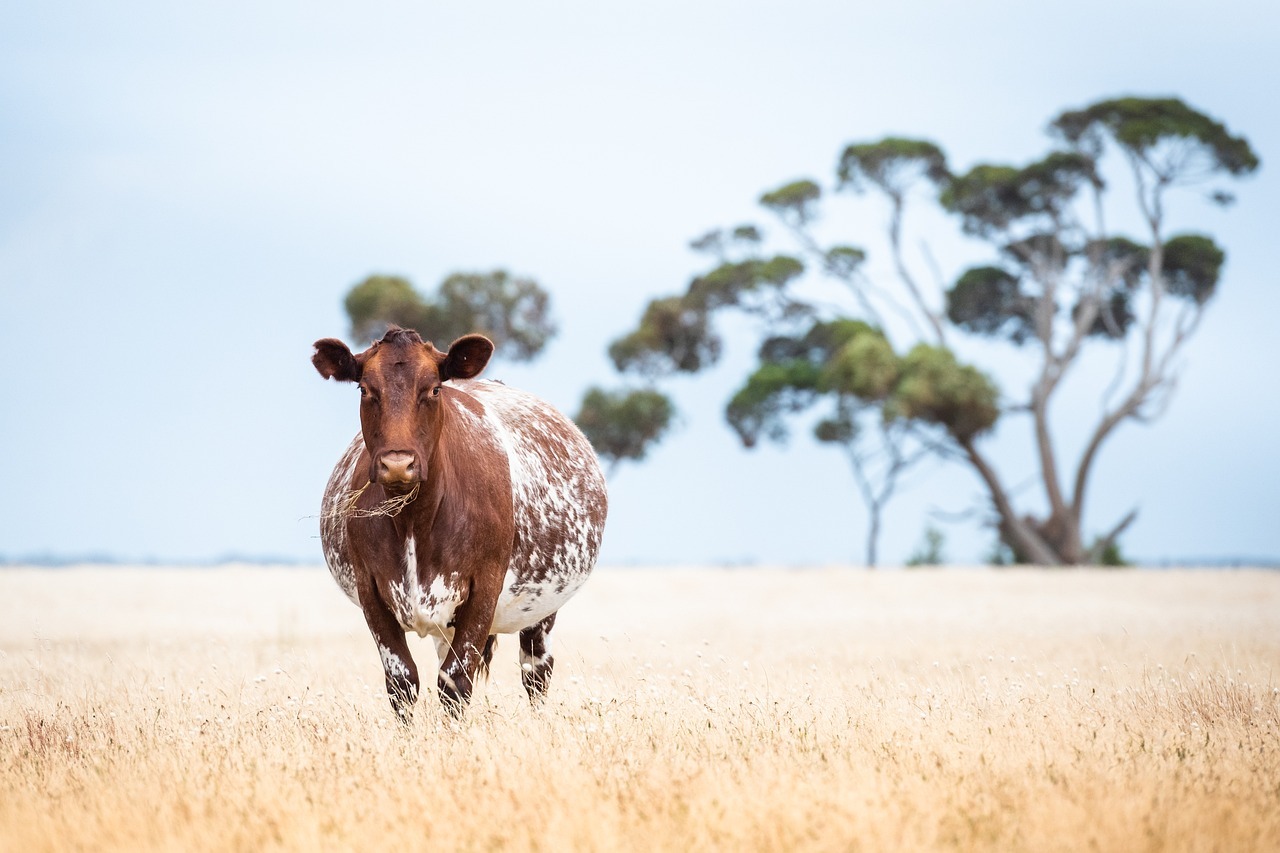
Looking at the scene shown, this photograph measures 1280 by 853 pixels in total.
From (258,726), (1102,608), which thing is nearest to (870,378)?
(1102,608)

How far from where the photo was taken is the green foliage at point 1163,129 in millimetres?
43281

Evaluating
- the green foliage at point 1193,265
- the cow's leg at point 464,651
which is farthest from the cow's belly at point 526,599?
the green foliage at point 1193,265

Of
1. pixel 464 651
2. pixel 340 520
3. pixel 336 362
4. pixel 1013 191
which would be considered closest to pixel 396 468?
pixel 336 362

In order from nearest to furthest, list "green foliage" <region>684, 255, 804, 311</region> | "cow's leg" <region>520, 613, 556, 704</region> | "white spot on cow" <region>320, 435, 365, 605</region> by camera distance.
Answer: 1. "white spot on cow" <region>320, 435, 365, 605</region>
2. "cow's leg" <region>520, 613, 556, 704</region>
3. "green foliage" <region>684, 255, 804, 311</region>

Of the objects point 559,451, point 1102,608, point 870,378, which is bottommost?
point 1102,608

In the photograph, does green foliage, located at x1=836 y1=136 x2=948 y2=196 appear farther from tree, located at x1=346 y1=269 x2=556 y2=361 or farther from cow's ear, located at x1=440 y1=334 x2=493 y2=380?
cow's ear, located at x1=440 y1=334 x2=493 y2=380

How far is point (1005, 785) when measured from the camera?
666 cm

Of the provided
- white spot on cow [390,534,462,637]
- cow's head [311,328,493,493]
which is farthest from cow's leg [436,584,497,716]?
cow's head [311,328,493,493]

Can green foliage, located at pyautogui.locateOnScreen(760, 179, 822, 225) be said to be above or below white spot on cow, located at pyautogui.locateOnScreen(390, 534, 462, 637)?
above

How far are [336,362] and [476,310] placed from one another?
136 ft

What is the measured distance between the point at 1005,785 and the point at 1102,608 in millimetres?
20593

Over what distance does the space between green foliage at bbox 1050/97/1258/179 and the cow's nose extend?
41.6 meters

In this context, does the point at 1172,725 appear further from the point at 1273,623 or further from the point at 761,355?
the point at 761,355

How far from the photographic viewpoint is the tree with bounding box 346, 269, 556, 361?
160 feet
